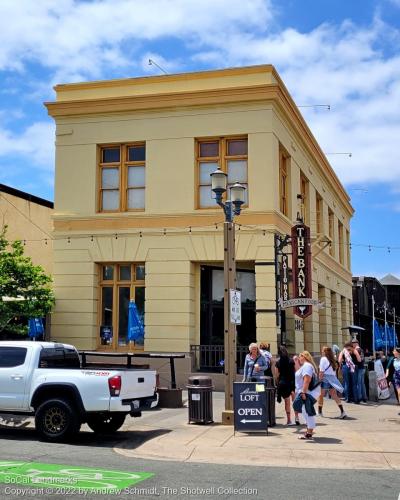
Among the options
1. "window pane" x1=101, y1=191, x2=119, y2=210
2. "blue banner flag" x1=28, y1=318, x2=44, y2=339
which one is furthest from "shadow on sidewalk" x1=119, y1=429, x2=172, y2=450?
"window pane" x1=101, y1=191, x2=119, y2=210

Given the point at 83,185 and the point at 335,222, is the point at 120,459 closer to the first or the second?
the point at 83,185

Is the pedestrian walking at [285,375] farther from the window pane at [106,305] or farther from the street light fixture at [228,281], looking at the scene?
the window pane at [106,305]

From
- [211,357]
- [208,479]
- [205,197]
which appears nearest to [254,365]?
[208,479]

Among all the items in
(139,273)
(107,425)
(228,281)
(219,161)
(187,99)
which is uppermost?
(187,99)

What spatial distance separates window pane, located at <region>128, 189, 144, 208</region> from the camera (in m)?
21.5

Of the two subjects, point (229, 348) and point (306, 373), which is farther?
point (229, 348)

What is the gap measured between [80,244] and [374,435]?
12787 millimetres

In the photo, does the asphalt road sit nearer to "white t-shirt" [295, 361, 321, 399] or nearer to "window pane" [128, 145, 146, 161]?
"white t-shirt" [295, 361, 321, 399]

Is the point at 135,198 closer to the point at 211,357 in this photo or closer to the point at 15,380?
the point at 211,357

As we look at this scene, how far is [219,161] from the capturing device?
20891 millimetres

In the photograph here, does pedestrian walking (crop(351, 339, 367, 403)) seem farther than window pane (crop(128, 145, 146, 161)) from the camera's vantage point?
No

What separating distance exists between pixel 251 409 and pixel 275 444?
1102 millimetres

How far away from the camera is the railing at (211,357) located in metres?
20.1

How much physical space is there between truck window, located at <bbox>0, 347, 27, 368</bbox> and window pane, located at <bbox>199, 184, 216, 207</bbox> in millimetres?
10395
